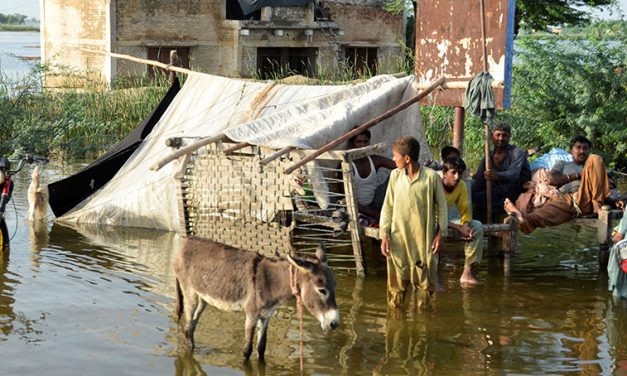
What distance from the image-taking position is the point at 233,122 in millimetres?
11320

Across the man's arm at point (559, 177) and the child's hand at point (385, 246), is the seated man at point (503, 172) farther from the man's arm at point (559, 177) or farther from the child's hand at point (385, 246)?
the child's hand at point (385, 246)

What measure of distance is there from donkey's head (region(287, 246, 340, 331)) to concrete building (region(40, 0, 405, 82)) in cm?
2061

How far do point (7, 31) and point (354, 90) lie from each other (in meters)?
130

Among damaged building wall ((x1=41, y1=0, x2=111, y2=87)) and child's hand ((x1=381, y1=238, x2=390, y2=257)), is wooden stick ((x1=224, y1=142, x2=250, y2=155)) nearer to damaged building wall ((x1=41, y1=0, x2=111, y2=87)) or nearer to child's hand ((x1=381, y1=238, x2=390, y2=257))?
child's hand ((x1=381, y1=238, x2=390, y2=257))

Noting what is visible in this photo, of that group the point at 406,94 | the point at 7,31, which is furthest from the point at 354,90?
the point at 7,31

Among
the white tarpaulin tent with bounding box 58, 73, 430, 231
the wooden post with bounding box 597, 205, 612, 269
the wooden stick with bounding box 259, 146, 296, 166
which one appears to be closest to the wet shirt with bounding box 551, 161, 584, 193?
the wooden post with bounding box 597, 205, 612, 269

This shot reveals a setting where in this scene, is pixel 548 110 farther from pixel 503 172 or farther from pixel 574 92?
pixel 503 172

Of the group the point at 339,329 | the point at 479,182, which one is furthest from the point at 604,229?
the point at 339,329

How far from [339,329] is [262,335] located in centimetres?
127

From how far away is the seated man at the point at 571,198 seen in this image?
31.7ft

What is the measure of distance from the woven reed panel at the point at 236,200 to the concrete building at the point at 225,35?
17.4m

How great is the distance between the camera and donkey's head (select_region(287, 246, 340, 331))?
6.38 meters

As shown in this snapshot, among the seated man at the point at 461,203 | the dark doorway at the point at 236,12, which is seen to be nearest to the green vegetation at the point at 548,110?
the seated man at the point at 461,203

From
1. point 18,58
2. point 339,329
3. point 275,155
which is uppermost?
point 18,58
